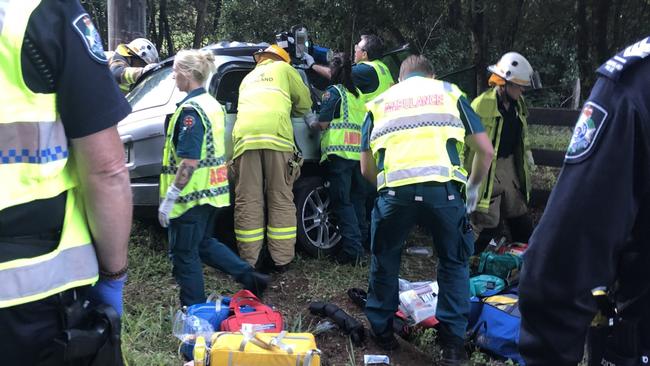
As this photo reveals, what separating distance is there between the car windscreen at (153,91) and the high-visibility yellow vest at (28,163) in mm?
3923

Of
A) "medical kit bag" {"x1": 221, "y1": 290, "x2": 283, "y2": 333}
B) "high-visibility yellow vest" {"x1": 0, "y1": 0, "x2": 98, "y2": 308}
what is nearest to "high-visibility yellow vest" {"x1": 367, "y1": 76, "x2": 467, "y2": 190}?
"medical kit bag" {"x1": 221, "y1": 290, "x2": 283, "y2": 333}

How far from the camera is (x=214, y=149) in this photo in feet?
14.0

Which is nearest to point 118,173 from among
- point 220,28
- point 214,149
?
point 214,149

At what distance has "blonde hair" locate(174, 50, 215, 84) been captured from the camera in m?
4.27

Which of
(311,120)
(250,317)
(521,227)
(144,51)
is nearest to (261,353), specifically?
(250,317)

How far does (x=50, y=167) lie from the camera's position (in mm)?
1598

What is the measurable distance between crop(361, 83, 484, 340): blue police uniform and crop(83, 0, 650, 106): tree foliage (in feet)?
10.1

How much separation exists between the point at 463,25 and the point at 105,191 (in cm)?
893

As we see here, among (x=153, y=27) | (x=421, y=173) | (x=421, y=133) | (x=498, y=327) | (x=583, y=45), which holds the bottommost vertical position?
(x=498, y=327)

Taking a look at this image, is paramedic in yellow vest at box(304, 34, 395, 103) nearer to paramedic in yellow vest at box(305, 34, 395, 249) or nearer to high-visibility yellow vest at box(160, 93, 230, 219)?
paramedic in yellow vest at box(305, 34, 395, 249)

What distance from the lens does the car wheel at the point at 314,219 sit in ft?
18.7

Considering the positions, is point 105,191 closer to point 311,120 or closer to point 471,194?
point 471,194

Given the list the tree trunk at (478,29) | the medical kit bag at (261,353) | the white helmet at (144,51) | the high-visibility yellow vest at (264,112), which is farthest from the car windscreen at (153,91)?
the tree trunk at (478,29)

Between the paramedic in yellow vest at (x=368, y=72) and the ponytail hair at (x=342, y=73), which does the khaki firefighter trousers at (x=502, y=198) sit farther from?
the ponytail hair at (x=342, y=73)
